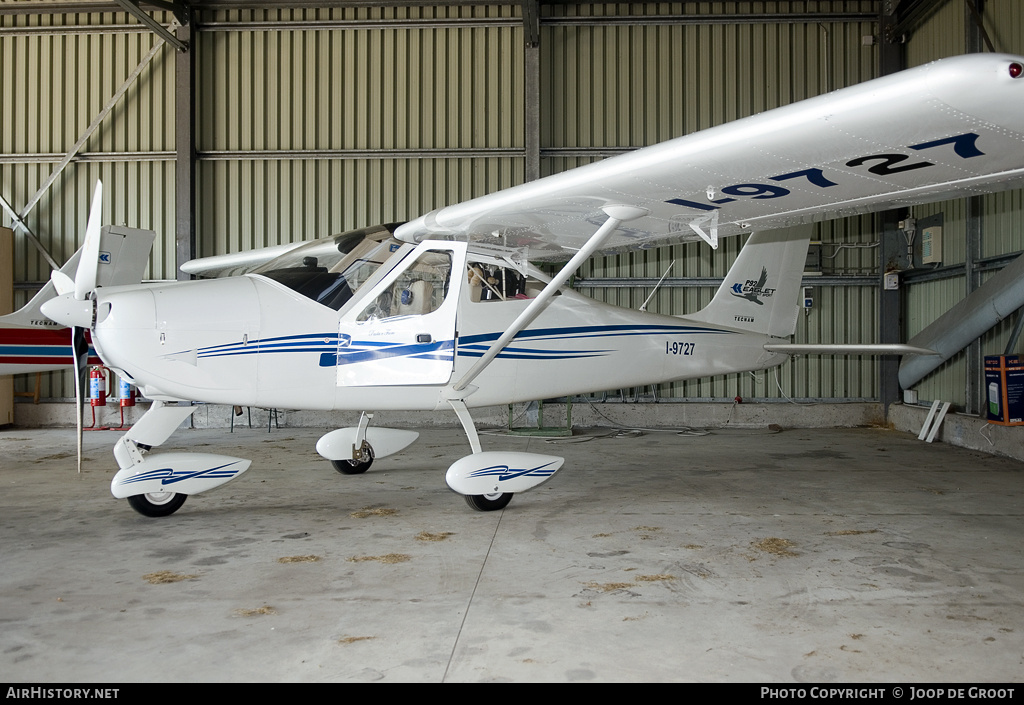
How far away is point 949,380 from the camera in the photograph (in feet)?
31.6

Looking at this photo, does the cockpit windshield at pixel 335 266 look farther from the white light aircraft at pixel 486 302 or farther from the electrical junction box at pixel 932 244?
the electrical junction box at pixel 932 244

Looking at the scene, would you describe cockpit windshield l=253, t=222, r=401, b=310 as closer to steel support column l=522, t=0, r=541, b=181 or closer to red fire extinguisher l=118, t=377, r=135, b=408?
steel support column l=522, t=0, r=541, b=181

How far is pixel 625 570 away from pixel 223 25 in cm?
1075

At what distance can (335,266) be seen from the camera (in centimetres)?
544

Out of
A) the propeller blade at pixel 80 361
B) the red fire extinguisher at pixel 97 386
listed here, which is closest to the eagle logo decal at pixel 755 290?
the propeller blade at pixel 80 361

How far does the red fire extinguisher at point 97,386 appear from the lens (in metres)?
10.7

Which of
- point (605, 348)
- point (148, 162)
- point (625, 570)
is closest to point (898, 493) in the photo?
point (605, 348)

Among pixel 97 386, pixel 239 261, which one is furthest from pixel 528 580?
pixel 97 386

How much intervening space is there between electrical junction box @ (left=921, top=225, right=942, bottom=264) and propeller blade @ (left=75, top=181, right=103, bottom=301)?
31.0ft

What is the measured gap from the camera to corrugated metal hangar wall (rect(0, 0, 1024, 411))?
1103 cm

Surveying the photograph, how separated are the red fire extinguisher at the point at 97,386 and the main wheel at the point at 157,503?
6.47 metres

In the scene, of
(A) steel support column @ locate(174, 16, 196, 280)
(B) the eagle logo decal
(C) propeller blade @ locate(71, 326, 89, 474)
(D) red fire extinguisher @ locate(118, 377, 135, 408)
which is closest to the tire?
(C) propeller blade @ locate(71, 326, 89, 474)

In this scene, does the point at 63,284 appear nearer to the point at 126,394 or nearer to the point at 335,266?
the point at 335,266

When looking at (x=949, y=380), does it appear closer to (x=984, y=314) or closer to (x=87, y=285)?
(x=984, y=314)
